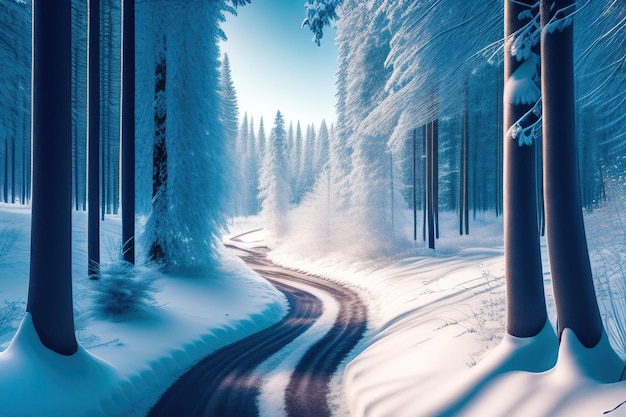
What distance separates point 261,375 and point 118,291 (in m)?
4.30

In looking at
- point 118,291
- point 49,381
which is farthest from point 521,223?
point 118,291

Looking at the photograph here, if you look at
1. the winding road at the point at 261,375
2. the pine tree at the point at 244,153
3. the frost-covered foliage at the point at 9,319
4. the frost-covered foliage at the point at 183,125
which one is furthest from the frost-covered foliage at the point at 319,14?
the pine tree at the point at 244,153

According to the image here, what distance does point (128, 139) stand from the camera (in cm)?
A: 1271

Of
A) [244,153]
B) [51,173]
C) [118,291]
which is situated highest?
[244,153]

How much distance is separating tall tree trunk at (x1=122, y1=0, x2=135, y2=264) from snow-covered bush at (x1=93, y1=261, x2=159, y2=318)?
2910 mm

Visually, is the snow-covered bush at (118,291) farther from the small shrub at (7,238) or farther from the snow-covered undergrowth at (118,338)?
the small shrub at (7,238)

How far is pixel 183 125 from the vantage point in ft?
49.3

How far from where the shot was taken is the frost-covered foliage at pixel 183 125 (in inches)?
583

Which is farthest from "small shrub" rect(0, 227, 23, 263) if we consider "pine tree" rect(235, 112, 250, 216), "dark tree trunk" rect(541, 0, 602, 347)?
"pine tree" rect(235, 112, 250, 216)

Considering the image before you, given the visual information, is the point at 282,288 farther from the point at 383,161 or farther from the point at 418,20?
the point at 418,20

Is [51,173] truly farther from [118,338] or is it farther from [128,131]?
[128,131]

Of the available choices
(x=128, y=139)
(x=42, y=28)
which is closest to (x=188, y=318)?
(x=128, y=139)

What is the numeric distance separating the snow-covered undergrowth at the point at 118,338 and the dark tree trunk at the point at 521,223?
20.5 feet

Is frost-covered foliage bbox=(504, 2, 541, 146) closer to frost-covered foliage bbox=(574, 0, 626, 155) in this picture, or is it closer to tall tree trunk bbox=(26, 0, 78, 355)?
frost-covered foliage bbox=(574, 0, 626, 155)
